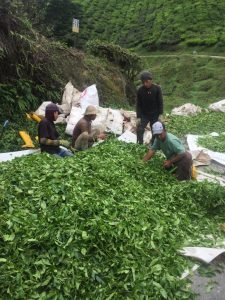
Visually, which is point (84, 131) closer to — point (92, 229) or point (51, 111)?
point (51, 111)

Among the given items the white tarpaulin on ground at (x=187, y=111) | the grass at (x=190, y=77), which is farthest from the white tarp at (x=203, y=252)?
the grass at (x=190, y=77)

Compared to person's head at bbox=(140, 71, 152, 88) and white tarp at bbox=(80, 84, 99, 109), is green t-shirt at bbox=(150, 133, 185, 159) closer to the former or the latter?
person's head at bbox=(140, 71, 152, 88)

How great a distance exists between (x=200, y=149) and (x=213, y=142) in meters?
0.96

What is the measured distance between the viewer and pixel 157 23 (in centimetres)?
3794

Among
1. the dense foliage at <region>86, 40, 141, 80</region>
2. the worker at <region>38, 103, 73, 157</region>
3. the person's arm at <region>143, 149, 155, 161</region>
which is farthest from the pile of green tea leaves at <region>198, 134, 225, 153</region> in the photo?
the dense foliage at <region>86, 40, 141, 80</region>

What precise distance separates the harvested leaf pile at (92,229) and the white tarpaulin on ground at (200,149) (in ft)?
7.79

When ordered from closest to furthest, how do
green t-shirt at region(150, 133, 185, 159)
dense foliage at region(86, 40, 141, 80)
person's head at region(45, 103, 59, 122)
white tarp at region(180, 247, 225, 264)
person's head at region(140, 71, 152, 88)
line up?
1. white tarp at region(180, 247, 225, 264)
2. green t-shirt at region(150, 133, 185, 159)
3. person's head at region(45, 103, 59, 122)
4. person's head at region(140, 71, 152, 88)
5. dense foliage at region(86, 40, 141, 80)

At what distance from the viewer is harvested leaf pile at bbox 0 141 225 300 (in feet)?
11.3

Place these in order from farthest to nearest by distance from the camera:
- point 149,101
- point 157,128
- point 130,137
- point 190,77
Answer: point 190,77, point 130,137, point 149,101, point 157,128

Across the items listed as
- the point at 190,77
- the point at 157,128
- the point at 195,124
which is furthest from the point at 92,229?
the point at 190,77

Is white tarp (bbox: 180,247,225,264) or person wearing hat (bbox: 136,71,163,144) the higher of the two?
person wearing hat (bbox: 136,71,163,144)

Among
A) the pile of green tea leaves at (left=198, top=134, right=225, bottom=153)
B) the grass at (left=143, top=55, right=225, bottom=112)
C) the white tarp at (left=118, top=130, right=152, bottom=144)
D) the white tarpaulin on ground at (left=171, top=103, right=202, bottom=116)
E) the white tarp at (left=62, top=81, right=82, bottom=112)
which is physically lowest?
the grass at (left=143, top=55, right=225, bottom=112)

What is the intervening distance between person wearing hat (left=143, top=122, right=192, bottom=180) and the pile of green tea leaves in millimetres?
2713

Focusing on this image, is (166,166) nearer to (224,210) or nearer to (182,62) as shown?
(224,210)
